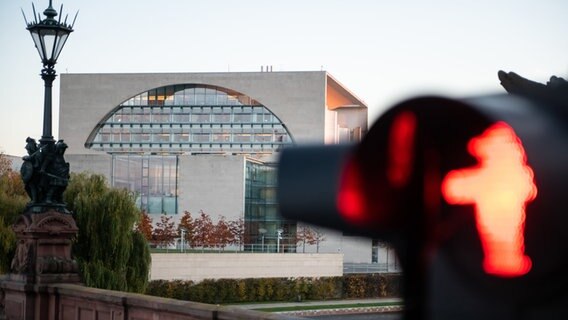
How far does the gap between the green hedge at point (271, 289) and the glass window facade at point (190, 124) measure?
3301cm

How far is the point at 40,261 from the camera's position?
54.3ft

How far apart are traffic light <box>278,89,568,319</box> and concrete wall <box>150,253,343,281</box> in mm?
54273

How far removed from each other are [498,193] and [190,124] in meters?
96.7

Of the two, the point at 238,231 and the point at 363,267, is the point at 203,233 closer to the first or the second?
the point at 238,231

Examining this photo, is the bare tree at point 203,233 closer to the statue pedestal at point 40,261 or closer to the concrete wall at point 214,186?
the concrete wall at point 214,186

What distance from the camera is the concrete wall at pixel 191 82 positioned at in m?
96.6

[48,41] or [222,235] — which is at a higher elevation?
[48,41]

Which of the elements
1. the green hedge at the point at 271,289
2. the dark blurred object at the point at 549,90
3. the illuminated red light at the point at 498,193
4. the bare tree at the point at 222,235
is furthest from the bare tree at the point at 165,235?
the illuminated red light at the point at 498,193

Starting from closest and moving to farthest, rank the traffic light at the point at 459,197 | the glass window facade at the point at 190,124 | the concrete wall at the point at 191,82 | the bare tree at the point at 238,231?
the traffic light at the point at 459,197 → the bare tree at the point at 238,231 → the concrete wall at the point at 191,82 → the glass window facade at the point at 190,124

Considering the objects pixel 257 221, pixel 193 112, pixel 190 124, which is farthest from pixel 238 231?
pixel 193 112

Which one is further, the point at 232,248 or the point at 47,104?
the point at 232,248

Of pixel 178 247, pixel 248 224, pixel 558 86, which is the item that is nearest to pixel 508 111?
pixel 558 86

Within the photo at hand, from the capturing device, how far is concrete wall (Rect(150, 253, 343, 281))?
56969 millimetres

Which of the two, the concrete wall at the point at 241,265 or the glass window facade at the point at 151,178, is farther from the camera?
the glass window facade at the point at 151,178
